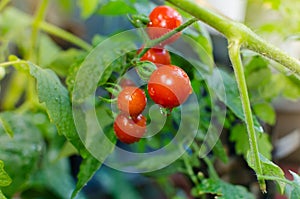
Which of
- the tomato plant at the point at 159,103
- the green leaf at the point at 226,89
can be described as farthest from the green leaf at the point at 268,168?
the green leaf at the point at 226,89

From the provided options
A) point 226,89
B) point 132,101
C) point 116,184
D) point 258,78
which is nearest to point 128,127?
point 132,101

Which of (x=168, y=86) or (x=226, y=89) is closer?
(x=168, y=86)

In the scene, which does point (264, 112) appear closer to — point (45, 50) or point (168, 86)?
point (168, 86)

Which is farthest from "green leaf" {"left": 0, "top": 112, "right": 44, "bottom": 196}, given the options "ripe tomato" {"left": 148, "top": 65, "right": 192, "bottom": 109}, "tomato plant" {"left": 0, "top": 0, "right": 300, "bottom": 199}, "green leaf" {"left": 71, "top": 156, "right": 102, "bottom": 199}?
"ripe tomato" {"left": 148, "top": 65, "right": 192, "bottom": 109}

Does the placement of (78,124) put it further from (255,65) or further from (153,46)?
(255,65)

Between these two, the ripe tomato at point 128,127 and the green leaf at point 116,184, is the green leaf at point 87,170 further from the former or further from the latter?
the green leaf at point 116,184

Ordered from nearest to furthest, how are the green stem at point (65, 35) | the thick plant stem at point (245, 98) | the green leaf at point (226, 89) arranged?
the thick plant stem at point (245, 98), the green leaf at point (226, 89), the green stem at point (65, 35)

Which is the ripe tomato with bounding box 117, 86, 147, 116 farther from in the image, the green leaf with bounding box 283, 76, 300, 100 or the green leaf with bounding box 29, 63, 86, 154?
the green leaf with bounding box 283, 76, 300, 100
